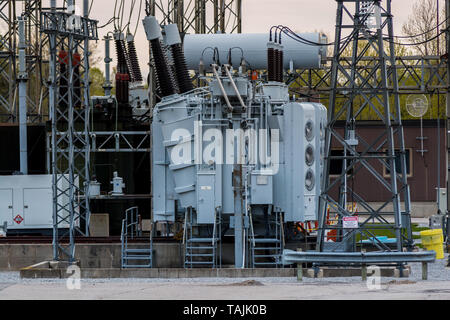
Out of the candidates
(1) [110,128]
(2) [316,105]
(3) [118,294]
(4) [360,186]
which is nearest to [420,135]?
(4) [360,186]

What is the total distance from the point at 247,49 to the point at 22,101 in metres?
8.94

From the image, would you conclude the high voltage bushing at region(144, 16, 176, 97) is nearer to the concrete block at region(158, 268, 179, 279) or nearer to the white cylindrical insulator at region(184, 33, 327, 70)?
the concrete block at region(158, 268, 179, 279)

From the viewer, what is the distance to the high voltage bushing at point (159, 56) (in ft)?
98.6

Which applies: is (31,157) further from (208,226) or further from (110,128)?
(208,226)

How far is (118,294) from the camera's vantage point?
722 inches

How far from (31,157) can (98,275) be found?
2172cm

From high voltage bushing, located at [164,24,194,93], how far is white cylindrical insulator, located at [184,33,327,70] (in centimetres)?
826

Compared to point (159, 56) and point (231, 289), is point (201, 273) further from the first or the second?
point (159, 56)

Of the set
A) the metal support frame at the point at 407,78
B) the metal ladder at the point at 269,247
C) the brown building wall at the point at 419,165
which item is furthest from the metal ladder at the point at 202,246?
the brown building wall at the point at 419,165

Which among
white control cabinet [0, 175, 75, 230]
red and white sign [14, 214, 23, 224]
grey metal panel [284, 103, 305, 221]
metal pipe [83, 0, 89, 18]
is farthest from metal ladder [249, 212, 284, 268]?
red and white sign [14, 214, 23, 224]

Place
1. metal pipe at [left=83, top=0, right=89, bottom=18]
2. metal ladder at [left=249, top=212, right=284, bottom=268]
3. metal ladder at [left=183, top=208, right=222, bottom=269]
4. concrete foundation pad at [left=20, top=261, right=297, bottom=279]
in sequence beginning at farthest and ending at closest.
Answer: metal pipe at [left=83, top=0, right=89, bottom=18] → metal ladder at [left=183, top=208, right=222, bottom=269] → metal ladder at [left=249, top=212, right=284, bottom=268] → concrete foundation pad at [left=20, top=261, right=297, bottom=279]

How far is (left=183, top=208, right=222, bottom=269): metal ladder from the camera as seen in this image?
28.1 m

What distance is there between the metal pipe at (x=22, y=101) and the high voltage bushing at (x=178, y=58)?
9.45 metres
